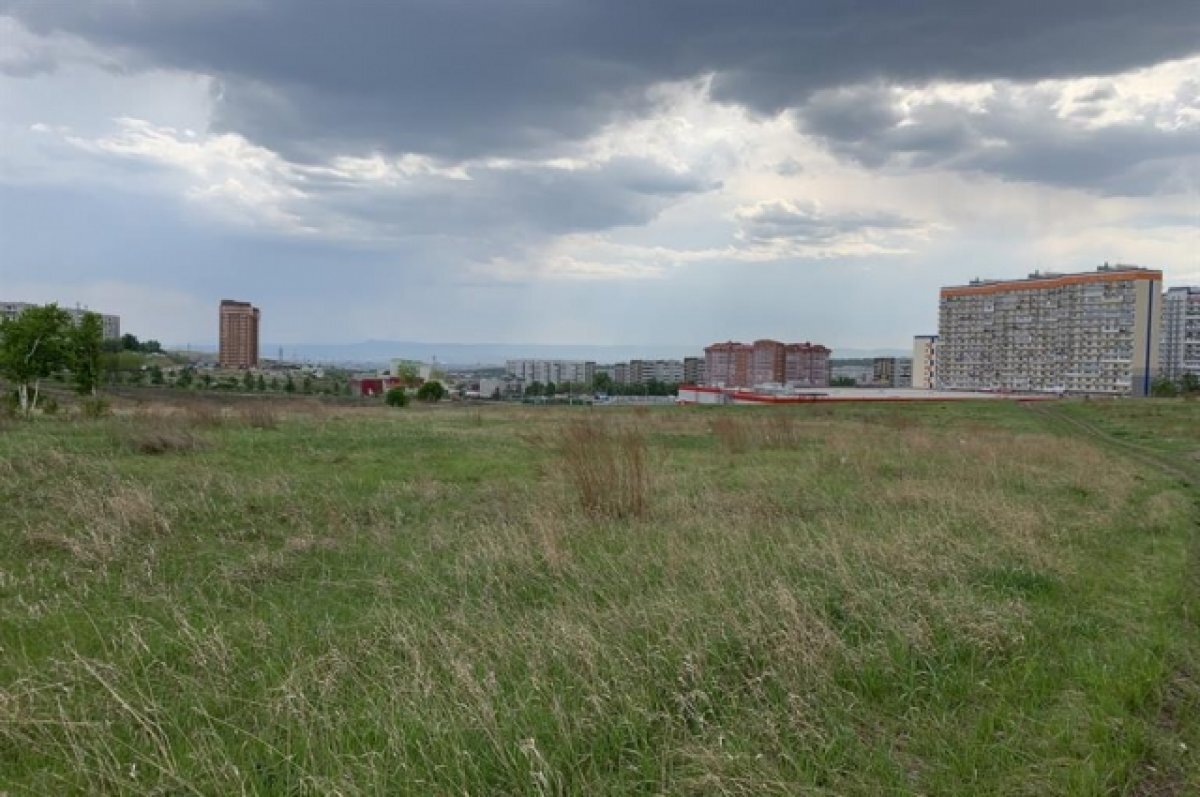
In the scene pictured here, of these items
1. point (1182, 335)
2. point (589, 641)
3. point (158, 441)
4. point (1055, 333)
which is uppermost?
point (1182, 335)

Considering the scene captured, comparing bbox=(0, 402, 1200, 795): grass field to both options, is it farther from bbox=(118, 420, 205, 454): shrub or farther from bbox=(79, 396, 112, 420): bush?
bbox=(79, 396, 112, 420): bush

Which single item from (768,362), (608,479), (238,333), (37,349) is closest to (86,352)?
(37,349)

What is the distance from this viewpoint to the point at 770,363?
14350 centimetres

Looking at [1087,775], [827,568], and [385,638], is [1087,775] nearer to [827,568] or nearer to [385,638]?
[827,568]

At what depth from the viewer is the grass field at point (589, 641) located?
3445 millimetres

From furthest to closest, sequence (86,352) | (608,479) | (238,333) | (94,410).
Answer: (238,333) < (86,352) < (94,410) < (608,479)

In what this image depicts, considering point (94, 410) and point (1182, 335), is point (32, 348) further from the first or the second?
point (1182, 335)

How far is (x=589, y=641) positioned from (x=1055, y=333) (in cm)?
12975

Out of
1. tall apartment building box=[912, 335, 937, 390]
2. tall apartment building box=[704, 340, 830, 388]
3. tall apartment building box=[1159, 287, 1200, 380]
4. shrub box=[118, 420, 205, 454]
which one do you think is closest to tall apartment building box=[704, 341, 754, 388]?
tall apartment building box=[704, 340, 830, 388]

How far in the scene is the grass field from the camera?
3.45 meters

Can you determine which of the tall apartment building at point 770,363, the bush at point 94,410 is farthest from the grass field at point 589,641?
the tall apartment building at point 770,363

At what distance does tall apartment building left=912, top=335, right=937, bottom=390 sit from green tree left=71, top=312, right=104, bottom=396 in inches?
5137

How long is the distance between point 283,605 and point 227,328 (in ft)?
688

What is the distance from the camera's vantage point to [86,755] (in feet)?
11.2
